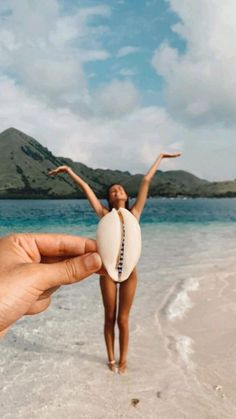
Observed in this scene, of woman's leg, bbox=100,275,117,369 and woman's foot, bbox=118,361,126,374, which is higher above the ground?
woman's leg, bbox=100,275,117,369

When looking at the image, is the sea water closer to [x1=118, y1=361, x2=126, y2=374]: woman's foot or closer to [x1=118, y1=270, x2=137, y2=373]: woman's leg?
[x1=118, y1=361, x2=126, y2=374]: woman's foot

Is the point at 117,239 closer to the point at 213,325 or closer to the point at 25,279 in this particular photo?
the point at 25,279

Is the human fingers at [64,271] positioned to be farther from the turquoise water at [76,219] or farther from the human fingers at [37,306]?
the turquoise water at [76,219]

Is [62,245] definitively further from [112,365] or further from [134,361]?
[134,361]

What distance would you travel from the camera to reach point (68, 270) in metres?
2.52

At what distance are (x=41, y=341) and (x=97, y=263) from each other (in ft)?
18.0

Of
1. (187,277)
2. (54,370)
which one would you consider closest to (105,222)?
(54,370)

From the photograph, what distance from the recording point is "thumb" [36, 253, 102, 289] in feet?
8.23

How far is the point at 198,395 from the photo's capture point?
550 centimetres

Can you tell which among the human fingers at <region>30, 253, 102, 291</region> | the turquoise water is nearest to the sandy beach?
the human fingers at <region>30, 253, 102, 291</region>

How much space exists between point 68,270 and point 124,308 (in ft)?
11.8

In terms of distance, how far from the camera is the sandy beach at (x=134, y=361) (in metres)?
5.33

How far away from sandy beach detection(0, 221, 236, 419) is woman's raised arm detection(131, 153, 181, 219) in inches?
88.7

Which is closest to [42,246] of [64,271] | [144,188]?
[64,271]
